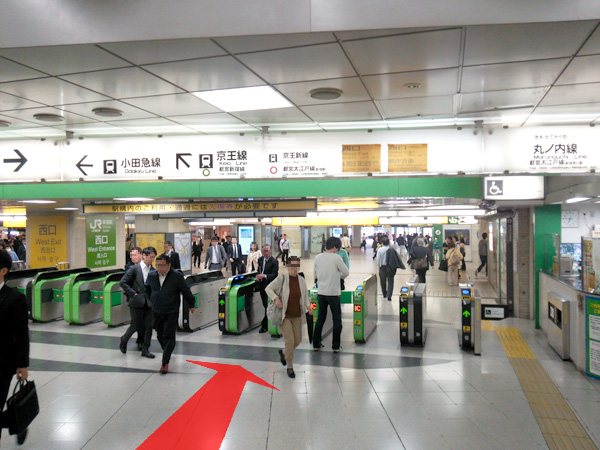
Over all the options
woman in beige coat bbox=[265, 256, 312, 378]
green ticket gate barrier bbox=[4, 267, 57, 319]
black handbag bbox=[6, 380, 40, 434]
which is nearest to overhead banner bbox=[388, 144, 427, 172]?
woman in beige coat bbox=[265, 256, 312, 378]

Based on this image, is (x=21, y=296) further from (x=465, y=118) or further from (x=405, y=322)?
(x=405, y=322)

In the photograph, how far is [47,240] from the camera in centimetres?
1338

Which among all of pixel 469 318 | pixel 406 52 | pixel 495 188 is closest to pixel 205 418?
pixel 406 52

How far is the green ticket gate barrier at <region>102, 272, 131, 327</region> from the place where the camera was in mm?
8641

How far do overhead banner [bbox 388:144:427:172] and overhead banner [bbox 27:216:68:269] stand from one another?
11637 millimetres

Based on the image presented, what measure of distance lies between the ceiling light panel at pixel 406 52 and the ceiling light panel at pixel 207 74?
32.7 inches

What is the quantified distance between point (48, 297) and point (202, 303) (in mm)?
3313

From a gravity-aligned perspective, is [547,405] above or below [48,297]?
below

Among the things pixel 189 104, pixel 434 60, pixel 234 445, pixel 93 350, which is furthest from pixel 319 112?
pixel 93 350

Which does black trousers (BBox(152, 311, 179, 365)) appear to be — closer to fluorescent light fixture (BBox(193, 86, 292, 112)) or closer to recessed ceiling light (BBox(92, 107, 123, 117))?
recessed ceiling light (BBox(92, 107, 123, 117))

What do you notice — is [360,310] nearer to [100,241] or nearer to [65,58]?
[65,58]

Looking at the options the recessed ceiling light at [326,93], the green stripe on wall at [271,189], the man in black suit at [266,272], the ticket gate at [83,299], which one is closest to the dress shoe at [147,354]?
the man in black suit at [266,272]

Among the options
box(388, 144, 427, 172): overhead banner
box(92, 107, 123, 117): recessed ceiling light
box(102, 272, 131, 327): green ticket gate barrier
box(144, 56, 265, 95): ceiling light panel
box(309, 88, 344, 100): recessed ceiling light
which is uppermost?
box(92, 107, 123, 117): recessed ceiling light

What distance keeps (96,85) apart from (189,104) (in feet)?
2.83
